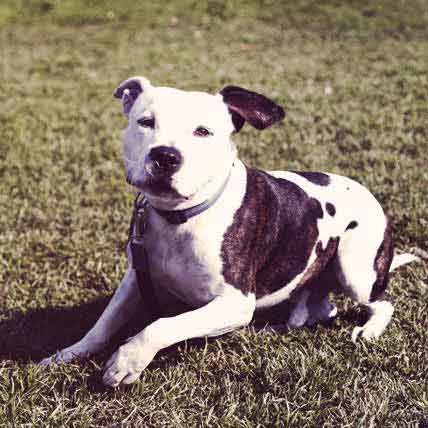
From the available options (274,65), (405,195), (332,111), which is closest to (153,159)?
(405,195)

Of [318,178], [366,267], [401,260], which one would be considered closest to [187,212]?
[318,178]

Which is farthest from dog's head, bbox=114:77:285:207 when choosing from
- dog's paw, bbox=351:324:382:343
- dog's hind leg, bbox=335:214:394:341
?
dog's paw, bbox=351:324:382:343

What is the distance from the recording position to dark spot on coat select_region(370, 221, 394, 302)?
3484 mm

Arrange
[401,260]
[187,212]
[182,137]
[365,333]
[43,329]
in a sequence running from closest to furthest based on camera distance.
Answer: [182,137] → [187,212] → [365,333] → [43,329] → [401,260]

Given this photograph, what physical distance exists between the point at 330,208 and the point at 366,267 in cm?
41

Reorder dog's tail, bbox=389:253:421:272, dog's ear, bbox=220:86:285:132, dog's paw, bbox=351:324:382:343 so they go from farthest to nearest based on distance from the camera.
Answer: dog's tail, bbox=389:253:421:272 < dog's paw, bbox=351:324:382:343 < dog's ear, bbox=220:86:285:132

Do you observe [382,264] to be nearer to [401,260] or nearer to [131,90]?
[401,260]

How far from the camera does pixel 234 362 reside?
3.18 meters

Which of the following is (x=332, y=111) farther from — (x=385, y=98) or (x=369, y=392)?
(x=369, y=392)

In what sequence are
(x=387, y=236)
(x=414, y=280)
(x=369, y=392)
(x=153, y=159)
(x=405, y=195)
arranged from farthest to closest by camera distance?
1. (x=405, y=195)
2. (x=414, y=280)
3. (x=387, y=236)
4. (x=369, y=392)
5. (x=153, y=159)

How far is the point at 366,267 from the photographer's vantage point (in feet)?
11.3

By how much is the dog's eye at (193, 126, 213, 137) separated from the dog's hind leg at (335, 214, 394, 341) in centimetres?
112

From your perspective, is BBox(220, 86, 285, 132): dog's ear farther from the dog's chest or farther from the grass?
the grass

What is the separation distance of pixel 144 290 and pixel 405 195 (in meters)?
2.93
